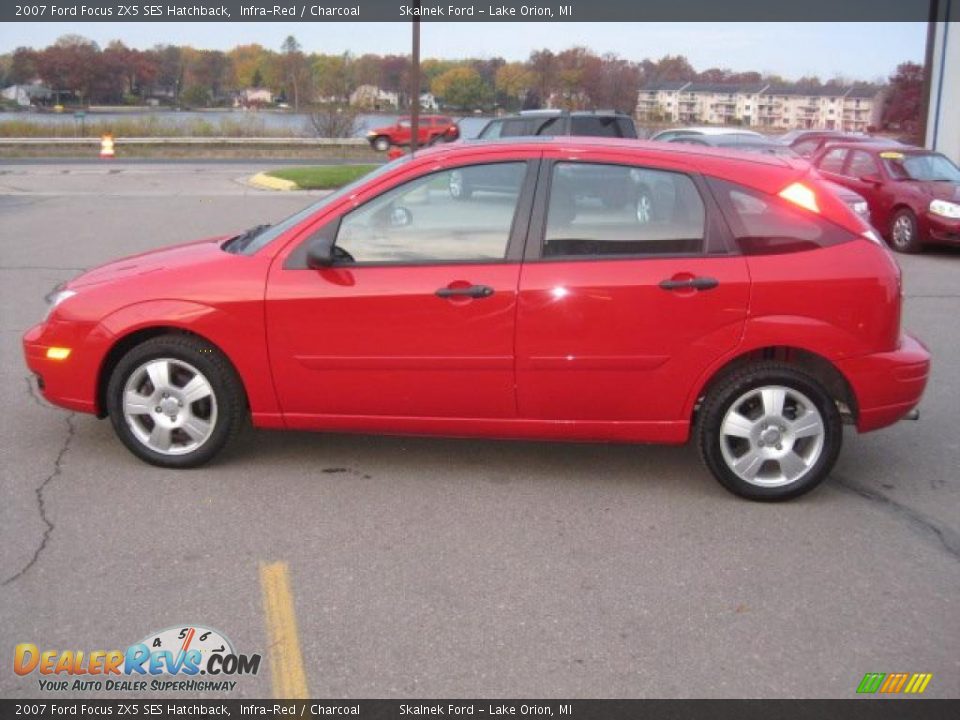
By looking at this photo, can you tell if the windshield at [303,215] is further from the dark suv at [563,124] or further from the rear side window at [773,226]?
the dark suv at [563,124]

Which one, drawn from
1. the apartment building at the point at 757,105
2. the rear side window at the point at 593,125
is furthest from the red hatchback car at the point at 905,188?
the apartment building at the point at 757,105

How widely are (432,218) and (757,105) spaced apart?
787 inches

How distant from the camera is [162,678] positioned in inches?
130

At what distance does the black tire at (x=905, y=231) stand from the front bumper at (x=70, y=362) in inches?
481

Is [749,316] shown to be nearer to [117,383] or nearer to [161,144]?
[117,383]

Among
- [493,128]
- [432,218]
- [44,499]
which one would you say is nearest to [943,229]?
[493,128]

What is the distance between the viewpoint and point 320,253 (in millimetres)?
4758

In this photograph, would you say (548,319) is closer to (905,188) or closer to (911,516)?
(911,516)

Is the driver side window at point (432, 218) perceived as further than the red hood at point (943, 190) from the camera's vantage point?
No

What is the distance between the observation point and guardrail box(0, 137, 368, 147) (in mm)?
40469

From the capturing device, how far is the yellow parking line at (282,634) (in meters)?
3.24

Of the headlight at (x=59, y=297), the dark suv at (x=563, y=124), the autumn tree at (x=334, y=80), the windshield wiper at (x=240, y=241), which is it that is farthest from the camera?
the autumn tree at (x=334, y=80)
